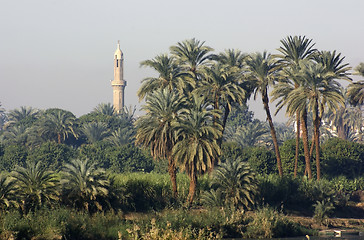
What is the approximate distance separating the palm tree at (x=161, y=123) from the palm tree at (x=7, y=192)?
15203mm

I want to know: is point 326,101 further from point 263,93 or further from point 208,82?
point 208,82

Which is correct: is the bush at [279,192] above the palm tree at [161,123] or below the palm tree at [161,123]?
below

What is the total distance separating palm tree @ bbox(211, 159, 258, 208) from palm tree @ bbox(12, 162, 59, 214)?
1408 cm

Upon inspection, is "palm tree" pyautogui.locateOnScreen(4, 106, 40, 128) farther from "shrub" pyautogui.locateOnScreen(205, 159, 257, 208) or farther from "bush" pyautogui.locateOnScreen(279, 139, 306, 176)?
"shrub" pyautogui.locateOnScreen(205, 159, 257, 208)

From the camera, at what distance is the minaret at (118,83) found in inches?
7544

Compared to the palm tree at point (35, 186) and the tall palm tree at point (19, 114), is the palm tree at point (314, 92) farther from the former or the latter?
the tall palm tree at point (19, 114)

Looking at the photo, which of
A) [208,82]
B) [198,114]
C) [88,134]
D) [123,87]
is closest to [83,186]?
[198,114]

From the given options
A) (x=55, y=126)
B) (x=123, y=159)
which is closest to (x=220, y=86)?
(x=123, y=159)

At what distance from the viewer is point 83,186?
4331 cm

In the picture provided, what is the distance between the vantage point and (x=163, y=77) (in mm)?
60500

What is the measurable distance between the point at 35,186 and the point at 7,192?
2515mm

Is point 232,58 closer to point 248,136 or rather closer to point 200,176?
point 200,176

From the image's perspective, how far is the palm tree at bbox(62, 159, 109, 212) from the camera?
4325 cm

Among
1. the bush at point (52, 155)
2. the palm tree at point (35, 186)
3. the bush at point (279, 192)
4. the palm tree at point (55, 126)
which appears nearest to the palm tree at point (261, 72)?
the bush at point (279, 192)
